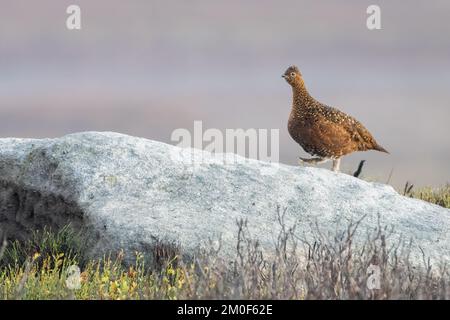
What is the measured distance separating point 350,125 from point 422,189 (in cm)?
349

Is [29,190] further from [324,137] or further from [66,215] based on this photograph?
[324,137]

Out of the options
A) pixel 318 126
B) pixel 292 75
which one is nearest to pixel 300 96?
pixel 292 75

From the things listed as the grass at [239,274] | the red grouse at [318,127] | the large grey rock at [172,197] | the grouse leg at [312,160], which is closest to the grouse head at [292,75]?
the red grouse at [318,127]

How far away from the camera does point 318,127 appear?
31.8 ft

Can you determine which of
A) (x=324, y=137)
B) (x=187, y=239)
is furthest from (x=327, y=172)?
(x=187, y=239)

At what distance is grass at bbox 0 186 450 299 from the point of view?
14.3ft

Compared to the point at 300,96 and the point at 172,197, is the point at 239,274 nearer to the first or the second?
the point at 172,197

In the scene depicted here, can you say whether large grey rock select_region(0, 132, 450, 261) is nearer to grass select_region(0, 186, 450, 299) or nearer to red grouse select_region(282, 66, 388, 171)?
grass select_region(0, 186, 450, 299)

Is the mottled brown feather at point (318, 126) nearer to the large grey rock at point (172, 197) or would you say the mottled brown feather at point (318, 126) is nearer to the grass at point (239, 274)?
the large grey rock at point (172, 197)

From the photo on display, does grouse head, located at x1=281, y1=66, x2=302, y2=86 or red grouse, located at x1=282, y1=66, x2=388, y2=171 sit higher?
grouse head, located at x1=281, y1=66, x2=302, y2=86

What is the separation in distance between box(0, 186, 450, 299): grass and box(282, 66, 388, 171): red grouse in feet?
8.54

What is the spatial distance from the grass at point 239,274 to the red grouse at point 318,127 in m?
2.60

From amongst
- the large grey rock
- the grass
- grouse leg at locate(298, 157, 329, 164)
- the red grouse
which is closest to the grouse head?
the red grouse

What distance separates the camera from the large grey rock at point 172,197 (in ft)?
23.9
